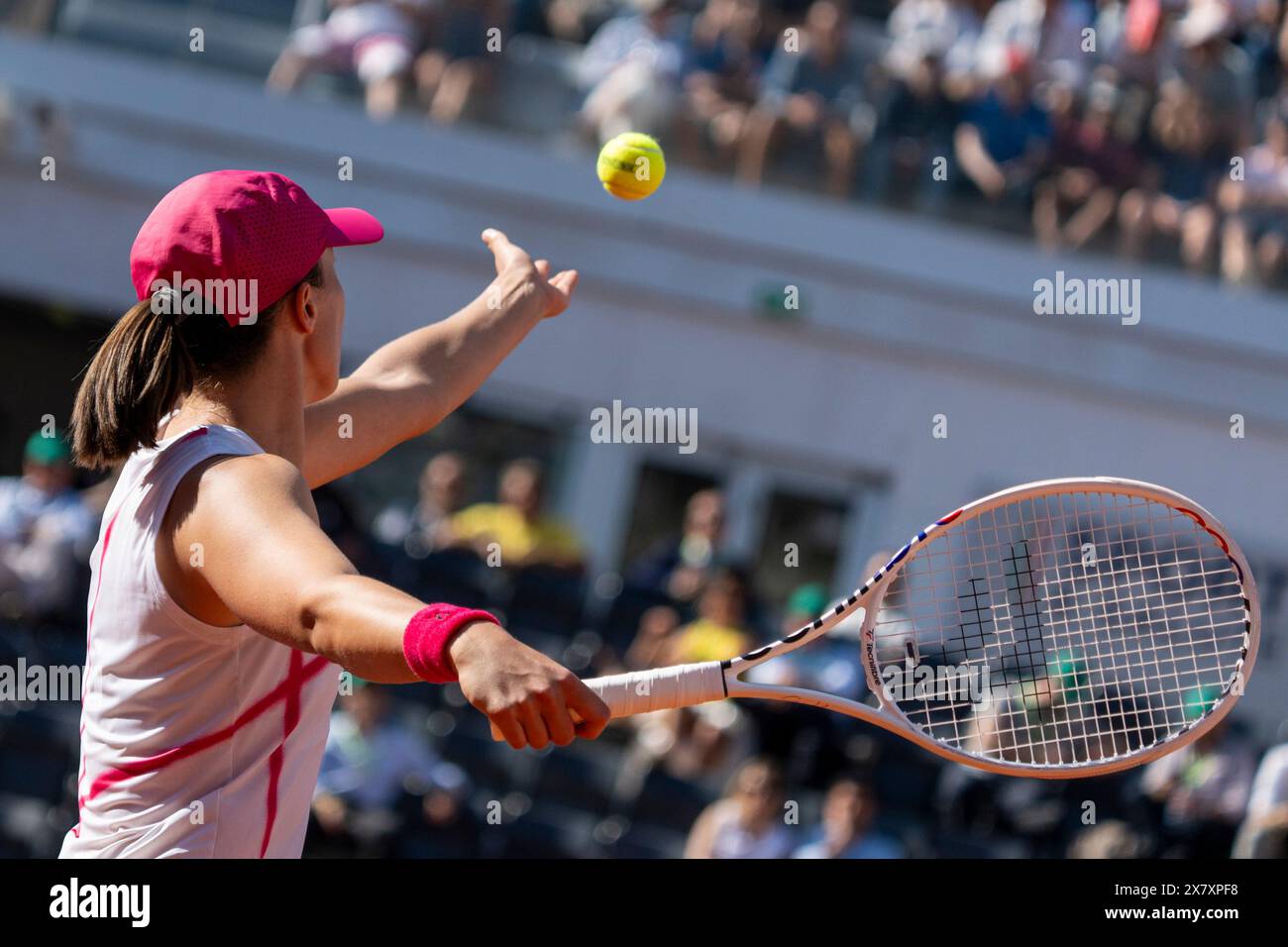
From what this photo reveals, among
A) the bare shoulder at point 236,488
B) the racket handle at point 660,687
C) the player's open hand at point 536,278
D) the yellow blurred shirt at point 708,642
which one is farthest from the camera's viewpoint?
the yellow blurred shirt at point 708,642

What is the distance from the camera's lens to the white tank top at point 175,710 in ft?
6.07

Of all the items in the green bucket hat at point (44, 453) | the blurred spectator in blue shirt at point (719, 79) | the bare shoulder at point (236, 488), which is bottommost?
the bare shoulder at point (236, 488)

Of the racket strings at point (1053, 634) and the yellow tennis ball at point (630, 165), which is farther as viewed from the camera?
the yellow tennis ball at point (630, 165)

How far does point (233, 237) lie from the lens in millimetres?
1928

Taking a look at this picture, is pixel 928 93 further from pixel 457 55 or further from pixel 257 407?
pixel 257 407

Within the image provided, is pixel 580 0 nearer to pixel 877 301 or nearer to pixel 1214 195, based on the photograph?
pixel 877 301

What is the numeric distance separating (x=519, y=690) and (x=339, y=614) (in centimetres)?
20

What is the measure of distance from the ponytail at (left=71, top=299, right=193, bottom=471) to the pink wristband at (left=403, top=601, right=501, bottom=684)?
0.52m

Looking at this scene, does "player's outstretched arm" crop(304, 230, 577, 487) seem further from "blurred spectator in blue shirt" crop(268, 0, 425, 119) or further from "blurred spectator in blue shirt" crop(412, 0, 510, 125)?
"blurred spectator in blue shirt" crop(268, 0, 425, 119)

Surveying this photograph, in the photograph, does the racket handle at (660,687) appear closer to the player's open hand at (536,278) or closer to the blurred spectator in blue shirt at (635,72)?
the player's open hand at (536,278)

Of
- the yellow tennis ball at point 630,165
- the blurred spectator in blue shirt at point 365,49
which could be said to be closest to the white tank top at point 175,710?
the yellow tennis ball at point 630,165

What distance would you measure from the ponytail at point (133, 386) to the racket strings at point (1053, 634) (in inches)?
49.1

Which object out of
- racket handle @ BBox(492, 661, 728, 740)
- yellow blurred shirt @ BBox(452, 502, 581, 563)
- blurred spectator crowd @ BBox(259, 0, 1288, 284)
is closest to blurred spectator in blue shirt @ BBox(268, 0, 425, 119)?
blurred spectator crowd @ BBox(259, 0, 1288, 284)
